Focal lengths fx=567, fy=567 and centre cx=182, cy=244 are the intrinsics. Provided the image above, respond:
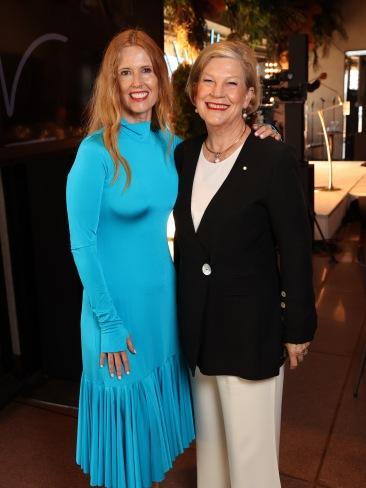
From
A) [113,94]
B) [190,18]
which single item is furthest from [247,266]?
[190,18]

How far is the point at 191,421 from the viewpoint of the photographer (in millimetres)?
1851

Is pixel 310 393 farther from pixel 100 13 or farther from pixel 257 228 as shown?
pixel 100 13

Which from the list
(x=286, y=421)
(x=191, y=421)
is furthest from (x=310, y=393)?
(x=191, y=421)

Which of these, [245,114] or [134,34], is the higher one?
[134,34]

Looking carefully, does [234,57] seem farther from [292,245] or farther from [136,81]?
[292,245]

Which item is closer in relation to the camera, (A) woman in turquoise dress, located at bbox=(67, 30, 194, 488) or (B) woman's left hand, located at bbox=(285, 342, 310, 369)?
(A) woman in turquoise dress, located at bbox=(67, 30, 194, 488)

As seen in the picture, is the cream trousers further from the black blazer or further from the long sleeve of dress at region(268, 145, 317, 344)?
the long sleeve of dress at region(268, 145, 317, 344)

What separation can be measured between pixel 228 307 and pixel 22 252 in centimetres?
157

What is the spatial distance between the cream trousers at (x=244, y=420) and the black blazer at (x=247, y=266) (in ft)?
0.22

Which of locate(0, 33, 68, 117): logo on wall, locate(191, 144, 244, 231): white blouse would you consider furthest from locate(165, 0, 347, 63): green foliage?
locate(191, 144, 244, 231): white blouse

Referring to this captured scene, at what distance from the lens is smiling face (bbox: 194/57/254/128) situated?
1.53 meters

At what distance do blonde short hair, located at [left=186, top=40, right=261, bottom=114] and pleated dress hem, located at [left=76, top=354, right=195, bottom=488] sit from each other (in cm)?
84

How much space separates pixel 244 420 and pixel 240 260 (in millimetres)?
486

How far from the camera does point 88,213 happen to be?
146 centimetres
